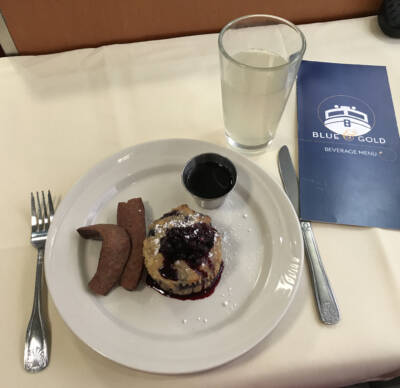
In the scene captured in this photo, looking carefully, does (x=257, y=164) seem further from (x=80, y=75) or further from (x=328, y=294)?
(x=80, y=75)

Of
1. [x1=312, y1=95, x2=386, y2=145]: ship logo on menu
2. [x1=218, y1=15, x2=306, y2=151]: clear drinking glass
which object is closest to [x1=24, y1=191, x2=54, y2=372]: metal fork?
[x1=218, y1=15, x2=306, y2=151]: clear drinking glass

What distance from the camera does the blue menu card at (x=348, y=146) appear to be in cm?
Result: 86

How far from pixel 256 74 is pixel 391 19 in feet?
2.36

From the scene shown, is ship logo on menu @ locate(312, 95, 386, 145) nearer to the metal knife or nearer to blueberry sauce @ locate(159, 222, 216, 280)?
the metal knife

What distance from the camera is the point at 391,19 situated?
1.18 m

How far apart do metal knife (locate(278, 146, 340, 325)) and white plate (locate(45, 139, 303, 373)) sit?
6 cm

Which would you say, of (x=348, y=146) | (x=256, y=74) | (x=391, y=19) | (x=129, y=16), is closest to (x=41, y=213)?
(x=256, y=74)

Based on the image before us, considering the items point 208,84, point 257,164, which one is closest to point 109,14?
point 208,84

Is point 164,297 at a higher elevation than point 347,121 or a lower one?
lower

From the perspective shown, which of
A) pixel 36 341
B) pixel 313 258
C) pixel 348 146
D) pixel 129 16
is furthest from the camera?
pixel 129 16

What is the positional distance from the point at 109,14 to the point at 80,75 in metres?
0.23

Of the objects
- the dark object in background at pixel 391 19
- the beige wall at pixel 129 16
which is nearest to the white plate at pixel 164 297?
the beige wall at pixel 129 16

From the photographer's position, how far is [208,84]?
1118mm

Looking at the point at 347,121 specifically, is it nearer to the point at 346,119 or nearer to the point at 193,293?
the point at 346,119
